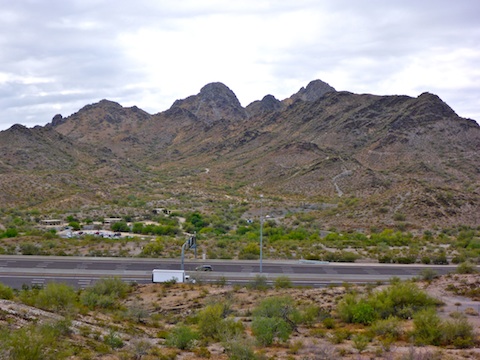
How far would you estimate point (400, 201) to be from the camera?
75.4m

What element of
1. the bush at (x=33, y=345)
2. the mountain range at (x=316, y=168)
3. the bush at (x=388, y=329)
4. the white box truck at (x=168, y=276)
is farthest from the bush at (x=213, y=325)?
the mountain range at (x=316, y=168)

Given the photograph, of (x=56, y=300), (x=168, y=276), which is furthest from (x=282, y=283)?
(x=56, y=300)

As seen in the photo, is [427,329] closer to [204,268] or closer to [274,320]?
[274,320]

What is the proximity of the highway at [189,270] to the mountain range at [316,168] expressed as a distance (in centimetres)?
2953

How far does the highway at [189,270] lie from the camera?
3516 cm

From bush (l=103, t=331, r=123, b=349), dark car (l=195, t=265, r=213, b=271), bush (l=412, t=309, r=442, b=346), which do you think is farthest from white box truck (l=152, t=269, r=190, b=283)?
bush (l=412, t=309, r=442, b=346)

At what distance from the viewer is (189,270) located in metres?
39.0

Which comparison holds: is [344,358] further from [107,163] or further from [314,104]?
[314,104]

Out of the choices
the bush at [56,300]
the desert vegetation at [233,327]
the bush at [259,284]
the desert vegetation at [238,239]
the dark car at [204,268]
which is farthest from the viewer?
the desert vegetation at [238,239]

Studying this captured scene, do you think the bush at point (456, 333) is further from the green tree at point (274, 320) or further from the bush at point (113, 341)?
the bush at point (113, 341)

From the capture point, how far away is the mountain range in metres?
Answer: 77.1

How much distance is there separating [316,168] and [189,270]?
79.5 metres

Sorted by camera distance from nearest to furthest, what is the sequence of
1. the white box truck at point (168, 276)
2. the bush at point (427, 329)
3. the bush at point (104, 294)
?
the bush at point (427, 329) → the bush at point (104, 294) → the white box truck at point (168, 276)

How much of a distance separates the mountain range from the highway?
96.9ft
